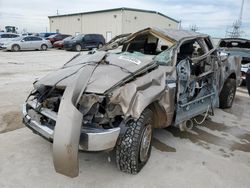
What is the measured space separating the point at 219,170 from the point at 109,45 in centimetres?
311

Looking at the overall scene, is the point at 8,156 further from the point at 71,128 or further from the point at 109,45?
the point at 109,45

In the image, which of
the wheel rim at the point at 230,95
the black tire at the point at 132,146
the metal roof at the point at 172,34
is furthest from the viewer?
the wheel rim at the point at 230,95

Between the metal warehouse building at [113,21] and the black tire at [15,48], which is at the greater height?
the metal warehouse building at [113,21]

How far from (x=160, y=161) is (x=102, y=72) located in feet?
4.77

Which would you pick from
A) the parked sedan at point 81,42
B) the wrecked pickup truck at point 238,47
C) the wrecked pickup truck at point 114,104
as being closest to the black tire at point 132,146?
the wrecked pickup truck at point 114,104

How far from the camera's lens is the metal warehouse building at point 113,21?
110ft

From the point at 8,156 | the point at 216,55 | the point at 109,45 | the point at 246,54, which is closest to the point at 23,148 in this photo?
the point at 8,156

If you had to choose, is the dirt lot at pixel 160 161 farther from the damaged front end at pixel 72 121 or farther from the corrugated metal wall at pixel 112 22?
the corrugated metal wall at pixel 112 22

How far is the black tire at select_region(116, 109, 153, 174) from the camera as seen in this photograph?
3.17m

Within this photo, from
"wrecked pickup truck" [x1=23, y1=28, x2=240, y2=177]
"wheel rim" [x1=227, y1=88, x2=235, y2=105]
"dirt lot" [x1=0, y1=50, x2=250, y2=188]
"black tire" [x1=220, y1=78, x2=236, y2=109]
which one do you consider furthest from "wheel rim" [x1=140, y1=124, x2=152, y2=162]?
"wheel rim" [x1=227, y1=88, x2=235, y2=105]

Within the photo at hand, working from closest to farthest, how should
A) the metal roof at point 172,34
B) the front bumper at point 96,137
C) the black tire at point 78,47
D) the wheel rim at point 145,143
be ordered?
the front bumper at point 96,137 < the wheel rim at point 145,143 < the metal roof at point 172,34 < the black tire at point 78,47

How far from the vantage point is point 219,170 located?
11.6 ft

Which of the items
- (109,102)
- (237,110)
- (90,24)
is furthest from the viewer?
(90,24)

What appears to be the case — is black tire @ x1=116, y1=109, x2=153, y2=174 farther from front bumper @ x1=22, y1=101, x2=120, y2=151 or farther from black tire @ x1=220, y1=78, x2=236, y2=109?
black tire @ x1=220, y1=78, x2=236, y2=109
